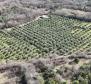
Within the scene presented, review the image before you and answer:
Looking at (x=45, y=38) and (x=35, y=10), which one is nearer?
(x=45, y=38)

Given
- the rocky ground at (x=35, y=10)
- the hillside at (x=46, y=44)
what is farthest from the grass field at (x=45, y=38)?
the rocky ground at (x=35, y=10)

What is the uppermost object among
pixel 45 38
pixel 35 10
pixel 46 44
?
pixel 35 10

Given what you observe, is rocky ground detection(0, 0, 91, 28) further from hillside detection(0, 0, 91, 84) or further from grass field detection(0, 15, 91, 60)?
grass field detection(0, 15, 91, 60)

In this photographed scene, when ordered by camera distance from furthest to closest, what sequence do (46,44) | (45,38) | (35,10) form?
(35,10) → (45,38) → (46,44)

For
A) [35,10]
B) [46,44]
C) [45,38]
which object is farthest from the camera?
[35,10]

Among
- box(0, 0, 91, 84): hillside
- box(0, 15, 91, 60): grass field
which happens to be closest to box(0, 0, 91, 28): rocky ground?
box(0, 0, 91, 84): hillside

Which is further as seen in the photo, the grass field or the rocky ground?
the rocky ground

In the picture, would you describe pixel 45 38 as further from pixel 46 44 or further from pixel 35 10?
pixel 35 10

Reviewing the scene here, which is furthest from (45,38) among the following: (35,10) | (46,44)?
(35,10)

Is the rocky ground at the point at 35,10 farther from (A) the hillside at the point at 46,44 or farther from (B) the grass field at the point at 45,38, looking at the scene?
(B) the grass field at the point at 45,38
